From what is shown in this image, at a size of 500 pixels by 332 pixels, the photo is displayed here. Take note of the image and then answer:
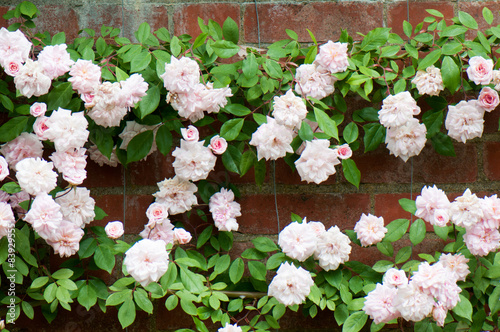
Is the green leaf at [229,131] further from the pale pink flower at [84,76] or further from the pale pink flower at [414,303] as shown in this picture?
the pale pink flower at [414,303]

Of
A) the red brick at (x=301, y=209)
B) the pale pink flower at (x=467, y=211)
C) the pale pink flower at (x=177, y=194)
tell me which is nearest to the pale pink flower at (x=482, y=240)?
the pale pink flower at (x=467, y=211)

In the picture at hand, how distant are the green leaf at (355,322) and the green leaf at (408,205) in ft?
0.75

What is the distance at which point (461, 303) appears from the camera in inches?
37.8

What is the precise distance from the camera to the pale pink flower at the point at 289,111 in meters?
0.93

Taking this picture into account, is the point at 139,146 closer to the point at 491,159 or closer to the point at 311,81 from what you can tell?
the point at 311,81

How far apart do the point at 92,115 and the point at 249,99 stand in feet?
1.03

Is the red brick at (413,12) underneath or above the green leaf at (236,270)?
above

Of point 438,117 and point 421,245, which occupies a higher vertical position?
point 438,117

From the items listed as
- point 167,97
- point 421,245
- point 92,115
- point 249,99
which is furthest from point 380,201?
point 92,115

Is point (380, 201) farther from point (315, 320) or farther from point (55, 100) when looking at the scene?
point (55, 100)

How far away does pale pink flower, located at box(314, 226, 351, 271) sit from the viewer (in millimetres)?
998

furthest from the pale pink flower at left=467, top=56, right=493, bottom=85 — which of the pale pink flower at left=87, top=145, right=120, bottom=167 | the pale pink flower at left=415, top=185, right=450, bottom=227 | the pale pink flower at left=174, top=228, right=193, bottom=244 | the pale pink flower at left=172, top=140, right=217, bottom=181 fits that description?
the pale pink flower at left=87, top=145, right=120, bottom=167

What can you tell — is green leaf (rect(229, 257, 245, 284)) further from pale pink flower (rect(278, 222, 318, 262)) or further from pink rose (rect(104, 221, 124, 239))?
pink rose (rect(104, 221, 124, 239))

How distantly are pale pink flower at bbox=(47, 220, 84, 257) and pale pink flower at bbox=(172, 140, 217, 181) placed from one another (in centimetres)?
23
